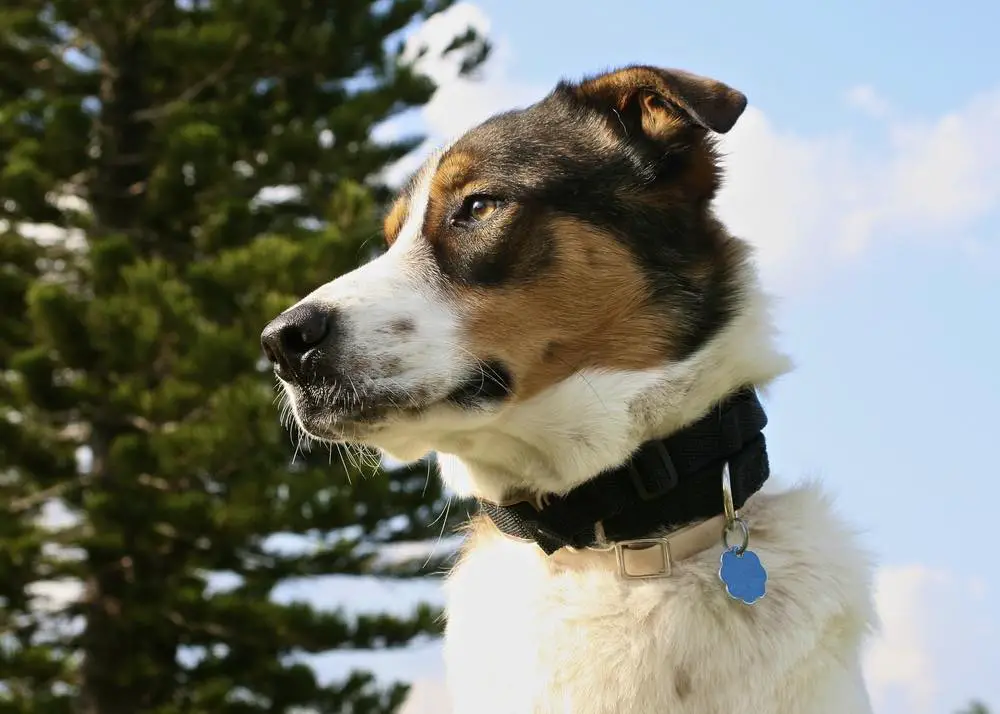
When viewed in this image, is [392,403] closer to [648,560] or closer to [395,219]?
[648,560]

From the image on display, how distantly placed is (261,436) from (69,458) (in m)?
3.91

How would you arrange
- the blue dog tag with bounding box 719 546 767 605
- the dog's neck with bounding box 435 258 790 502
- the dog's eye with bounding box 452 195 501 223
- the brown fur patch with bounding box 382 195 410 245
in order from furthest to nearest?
the brown fur patch with bounding box 382 195 410 245
the dog's eye with bounding box 452 195 501 223
the dog's neck with bounding box 435 258 790 502
the blue dog tag with bounding box 719 546 767 605

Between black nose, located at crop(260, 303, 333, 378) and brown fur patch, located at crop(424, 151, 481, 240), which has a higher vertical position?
brown fur patch, located at crop(424, 151, 481, 240)

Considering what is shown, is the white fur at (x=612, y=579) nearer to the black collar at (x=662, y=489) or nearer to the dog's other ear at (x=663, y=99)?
the black collar at (x=662, y=489)

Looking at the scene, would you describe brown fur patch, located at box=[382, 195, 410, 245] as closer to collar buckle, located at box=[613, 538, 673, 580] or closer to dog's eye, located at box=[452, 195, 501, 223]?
dog's eye, located at box=[452, 195, 501, 223]

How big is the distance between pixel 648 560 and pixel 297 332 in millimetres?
878

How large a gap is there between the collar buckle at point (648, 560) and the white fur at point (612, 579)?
2 cm

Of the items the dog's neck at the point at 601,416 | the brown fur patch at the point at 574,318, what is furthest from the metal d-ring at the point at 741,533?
the brown fur patch at the point at 574,318

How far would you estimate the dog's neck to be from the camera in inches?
91.8

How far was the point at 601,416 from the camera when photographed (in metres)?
2.34

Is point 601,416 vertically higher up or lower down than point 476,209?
lower down

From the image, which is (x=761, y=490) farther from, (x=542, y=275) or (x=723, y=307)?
(x=542, y=275)

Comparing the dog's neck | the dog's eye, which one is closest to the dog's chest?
the dog's neck

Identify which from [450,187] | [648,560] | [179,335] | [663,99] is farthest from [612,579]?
[179,335]
